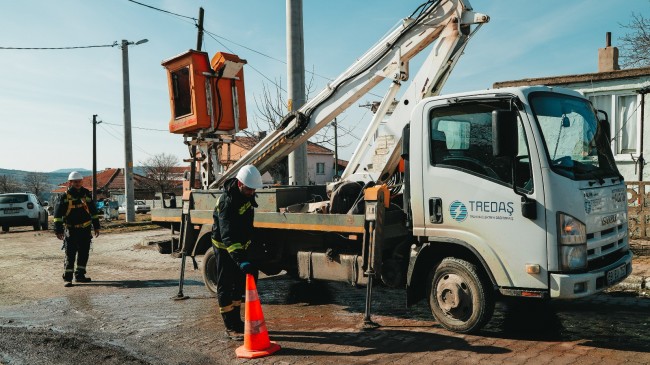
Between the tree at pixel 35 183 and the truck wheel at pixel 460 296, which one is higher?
the tree at pixel 35 183

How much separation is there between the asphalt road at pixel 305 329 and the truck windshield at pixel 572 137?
1.63m

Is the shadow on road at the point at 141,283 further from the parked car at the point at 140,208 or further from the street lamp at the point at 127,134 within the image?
the parked car at the point at 140,208

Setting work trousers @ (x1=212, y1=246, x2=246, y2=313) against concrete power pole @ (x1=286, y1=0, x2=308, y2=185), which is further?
concrete power pole @ (x1=286, y1=0, x2=308, y2=185)

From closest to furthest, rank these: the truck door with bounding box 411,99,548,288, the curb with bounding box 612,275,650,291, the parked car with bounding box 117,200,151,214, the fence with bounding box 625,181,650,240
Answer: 1. the truck door with bounding box 411,99,548,288
2. the curb with bounding box 612,275,650,291
3. the fence with bounding box 625,181,650,240
4. the parked car with bounding box 117,200,151,214

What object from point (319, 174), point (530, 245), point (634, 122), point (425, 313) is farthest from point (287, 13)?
point (319, 174)

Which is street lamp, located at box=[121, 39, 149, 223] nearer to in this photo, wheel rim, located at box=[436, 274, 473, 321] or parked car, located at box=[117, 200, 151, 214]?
wheel rim, located at box=[436, 274, 473, 321]

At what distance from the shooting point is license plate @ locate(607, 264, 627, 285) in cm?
505

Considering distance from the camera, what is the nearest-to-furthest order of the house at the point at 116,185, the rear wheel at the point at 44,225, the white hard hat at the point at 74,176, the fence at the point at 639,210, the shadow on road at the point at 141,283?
the shadow on road at the point at 141,283 < the white hard hat at the point at 74,176 < the fence at the point at 639,210 < the rear wheel at the point at 44,225 < the house at the point at 116,185

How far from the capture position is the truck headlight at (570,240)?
190 inches

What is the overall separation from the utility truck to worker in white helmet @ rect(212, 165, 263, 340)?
0.89 meters

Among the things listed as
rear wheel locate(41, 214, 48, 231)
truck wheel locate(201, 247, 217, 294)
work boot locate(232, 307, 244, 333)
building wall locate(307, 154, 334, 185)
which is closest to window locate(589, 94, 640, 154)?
truck wheel locate(201, 247, 217, 294)

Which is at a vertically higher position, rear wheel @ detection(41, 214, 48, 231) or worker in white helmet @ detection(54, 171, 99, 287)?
worker in white helmet @ detection(54, 171, 99, 287)

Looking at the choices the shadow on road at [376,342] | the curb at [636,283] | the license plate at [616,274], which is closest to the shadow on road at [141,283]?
the shadow on road at [376,342]

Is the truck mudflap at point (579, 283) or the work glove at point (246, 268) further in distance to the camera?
the work glove at point (246, 268)
